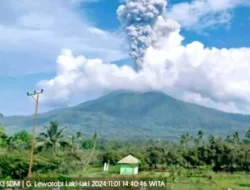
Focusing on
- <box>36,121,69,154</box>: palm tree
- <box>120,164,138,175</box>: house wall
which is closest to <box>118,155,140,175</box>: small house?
<box>120,164,138,175</box>: house wall

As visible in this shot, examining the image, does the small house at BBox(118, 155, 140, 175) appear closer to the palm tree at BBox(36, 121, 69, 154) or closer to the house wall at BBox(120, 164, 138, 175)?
the house wall at BBox(120, 164, 138, 175)

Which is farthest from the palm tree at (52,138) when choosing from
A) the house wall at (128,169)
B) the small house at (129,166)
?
the house wall at (128,169)

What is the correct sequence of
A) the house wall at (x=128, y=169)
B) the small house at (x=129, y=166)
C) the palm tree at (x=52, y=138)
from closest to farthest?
the house wall at (x=128, y=169), the small house at (x=129, y=166), the palm tree at (x=52, y=138)

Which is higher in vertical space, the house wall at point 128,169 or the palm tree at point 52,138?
the palm tree at point 52,138

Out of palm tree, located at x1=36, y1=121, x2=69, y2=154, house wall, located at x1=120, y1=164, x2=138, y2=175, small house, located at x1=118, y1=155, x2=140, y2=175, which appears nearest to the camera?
house wall, located at x1=120, y1=164, x2=138, y2=175

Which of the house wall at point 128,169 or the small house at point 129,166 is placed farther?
the small house at point 129,166

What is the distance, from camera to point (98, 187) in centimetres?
1900

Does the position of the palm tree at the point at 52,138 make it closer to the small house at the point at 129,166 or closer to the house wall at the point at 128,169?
the small house at the point at 129,166

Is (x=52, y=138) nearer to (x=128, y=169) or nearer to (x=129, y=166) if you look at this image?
(x=129, y=166)

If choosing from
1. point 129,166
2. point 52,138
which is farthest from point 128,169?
point 52,138

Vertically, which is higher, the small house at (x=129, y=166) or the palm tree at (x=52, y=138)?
the palm tree at (x=52, y=138)

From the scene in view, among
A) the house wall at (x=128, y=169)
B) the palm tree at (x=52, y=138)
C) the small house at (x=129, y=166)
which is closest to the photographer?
the house wall at (x=128, y=169)

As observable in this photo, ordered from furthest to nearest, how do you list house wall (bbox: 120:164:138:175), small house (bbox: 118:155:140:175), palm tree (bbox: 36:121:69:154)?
palm tree (bbox: 36:121:69:154)
small house (bbox: 118:155:140:175)
house wall (bbox: 120:164:138:175)

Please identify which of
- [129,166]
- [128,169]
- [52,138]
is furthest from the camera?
[52,138]
